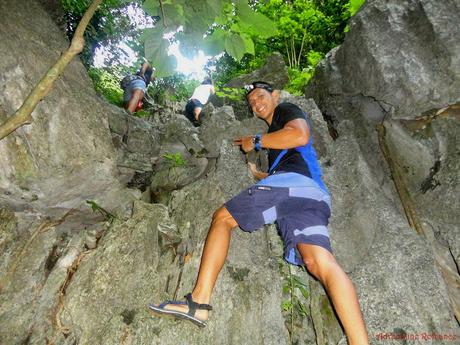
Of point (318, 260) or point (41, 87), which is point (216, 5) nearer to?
point (41, 87)

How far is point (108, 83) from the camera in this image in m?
10.4

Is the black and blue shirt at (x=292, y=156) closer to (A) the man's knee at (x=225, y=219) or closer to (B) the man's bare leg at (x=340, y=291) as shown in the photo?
(A) the man's knee at (x=225, y=219)

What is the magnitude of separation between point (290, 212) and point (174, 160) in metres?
2.75

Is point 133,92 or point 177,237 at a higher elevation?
point 133,92

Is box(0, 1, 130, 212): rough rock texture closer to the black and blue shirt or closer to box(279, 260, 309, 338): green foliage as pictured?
the black and blue shirt

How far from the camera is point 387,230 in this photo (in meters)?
4.17

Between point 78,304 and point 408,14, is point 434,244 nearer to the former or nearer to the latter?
point 408,14

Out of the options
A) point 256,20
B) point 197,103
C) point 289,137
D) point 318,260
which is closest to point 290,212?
point 318,260

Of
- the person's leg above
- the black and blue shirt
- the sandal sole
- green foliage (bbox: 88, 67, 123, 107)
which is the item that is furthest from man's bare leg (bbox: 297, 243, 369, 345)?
green foliage (bbox: 88, 67, 123, 107)

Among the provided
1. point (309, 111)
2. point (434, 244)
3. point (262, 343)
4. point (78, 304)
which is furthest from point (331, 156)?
point (78, 304)

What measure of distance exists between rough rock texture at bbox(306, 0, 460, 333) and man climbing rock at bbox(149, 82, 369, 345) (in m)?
1.34

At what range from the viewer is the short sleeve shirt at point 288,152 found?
3.56m

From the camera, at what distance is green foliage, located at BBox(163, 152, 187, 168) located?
5398 mm

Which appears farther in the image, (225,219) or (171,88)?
(171,88)
